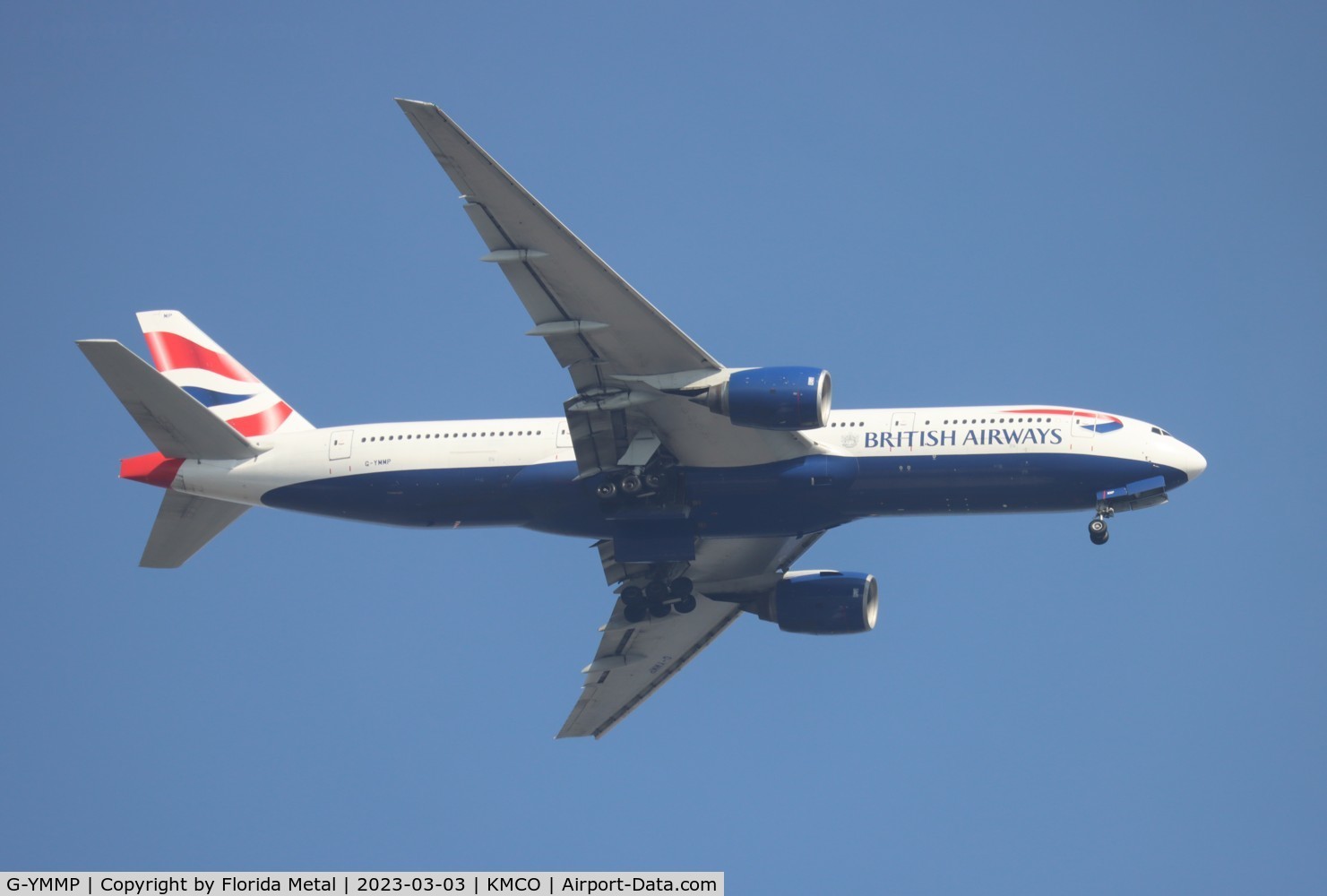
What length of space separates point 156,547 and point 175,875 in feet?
38.8

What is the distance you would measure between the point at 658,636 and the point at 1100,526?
15224mm

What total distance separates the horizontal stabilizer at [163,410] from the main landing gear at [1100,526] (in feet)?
75.3

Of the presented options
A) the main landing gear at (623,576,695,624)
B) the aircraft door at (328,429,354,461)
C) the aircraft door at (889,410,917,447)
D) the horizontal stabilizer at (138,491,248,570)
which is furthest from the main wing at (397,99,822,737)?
the horizontal stabilizer at (138,491,248,570)

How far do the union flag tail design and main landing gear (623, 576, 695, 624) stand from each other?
10.8m

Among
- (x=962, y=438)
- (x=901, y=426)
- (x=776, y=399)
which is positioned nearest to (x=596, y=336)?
(x=776, y=399)

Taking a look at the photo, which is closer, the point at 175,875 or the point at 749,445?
the point at 175,875

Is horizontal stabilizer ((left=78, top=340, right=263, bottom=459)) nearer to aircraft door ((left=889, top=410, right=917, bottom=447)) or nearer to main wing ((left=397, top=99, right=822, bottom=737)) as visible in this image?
main wing ((left=397, top=99, right=822, bottom=737))

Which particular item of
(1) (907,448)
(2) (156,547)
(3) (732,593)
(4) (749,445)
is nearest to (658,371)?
(4) (749,445)

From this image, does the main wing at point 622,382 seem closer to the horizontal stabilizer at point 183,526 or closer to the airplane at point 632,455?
the airplane at point 632,455

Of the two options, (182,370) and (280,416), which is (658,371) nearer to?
(280,416)

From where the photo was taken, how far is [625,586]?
171 feet

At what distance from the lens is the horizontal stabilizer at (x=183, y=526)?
163 ft

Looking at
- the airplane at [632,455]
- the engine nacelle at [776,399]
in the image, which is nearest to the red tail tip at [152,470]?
the airplane at [632,455]

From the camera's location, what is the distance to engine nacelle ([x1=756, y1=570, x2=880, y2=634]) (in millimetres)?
52719
